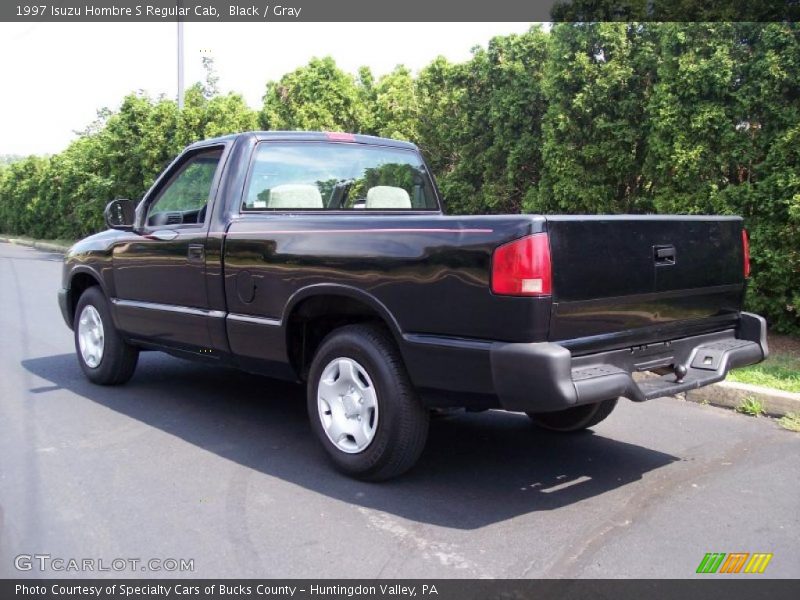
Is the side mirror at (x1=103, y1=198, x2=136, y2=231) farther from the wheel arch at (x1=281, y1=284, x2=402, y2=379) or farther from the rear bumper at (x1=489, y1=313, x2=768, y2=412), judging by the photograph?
the rear bumper at (x1=489, y1=313, x2=768, y2=412)

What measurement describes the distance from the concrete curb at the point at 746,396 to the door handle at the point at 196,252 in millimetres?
3976

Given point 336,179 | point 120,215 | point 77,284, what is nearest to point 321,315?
point 336,179

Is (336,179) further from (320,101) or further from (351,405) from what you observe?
(320,101)

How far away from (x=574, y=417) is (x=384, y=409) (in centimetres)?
167

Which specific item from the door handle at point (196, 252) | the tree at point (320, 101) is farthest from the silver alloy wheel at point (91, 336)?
the tree at point (320, 101)

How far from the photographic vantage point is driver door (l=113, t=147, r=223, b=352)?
5.18 m

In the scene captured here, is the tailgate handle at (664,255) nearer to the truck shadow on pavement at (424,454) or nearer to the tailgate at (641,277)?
the tailgate at (641,277)

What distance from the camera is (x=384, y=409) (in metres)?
3.99

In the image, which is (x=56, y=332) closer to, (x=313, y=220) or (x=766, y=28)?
(x=313, y=220)

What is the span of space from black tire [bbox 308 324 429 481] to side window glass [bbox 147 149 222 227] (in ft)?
5.85

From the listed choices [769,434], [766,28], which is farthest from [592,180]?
[769,434]

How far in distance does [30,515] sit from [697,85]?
709 centimetres
